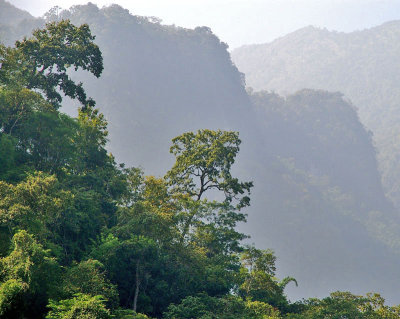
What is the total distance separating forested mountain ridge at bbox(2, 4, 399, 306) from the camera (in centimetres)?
13975

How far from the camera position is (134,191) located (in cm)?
3231

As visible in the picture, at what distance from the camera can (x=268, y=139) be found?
189 m

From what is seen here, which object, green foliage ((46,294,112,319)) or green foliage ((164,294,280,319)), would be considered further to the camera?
green foliage ((164,294,280,319))

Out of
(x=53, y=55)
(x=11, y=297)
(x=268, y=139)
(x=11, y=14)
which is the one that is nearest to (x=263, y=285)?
(x=11, y=297)

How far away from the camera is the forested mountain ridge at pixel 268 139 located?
13975 centimetres

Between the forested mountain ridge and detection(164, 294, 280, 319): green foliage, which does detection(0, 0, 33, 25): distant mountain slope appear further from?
detection(164, 294, 280, 319): green foliage

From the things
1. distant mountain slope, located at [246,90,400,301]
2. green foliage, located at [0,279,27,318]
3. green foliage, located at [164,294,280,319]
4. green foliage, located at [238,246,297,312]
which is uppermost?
distant mountain slope, located at [246,90,400,301]

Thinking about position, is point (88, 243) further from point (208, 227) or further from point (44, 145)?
point (208, 227)

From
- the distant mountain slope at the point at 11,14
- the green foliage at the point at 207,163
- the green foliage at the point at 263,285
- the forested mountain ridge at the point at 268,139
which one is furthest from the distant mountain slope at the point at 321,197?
the green foliage at the point at 263,285

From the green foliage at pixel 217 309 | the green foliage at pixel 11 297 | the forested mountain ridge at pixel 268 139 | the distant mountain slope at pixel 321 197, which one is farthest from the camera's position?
the distant mountain slope at pixel 321 197

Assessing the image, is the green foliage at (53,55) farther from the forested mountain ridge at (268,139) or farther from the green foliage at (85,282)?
the forested mountain ridge at (268,139)

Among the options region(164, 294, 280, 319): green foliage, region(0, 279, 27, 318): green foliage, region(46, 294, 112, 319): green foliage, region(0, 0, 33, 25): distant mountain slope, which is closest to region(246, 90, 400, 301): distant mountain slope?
region(0, 0, 33, 25): distant mountain slope

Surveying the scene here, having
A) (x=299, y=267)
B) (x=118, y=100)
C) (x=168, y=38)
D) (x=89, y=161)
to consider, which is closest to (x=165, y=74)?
(x=168, y=38)

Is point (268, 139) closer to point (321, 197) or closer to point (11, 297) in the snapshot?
point (321, 197)
